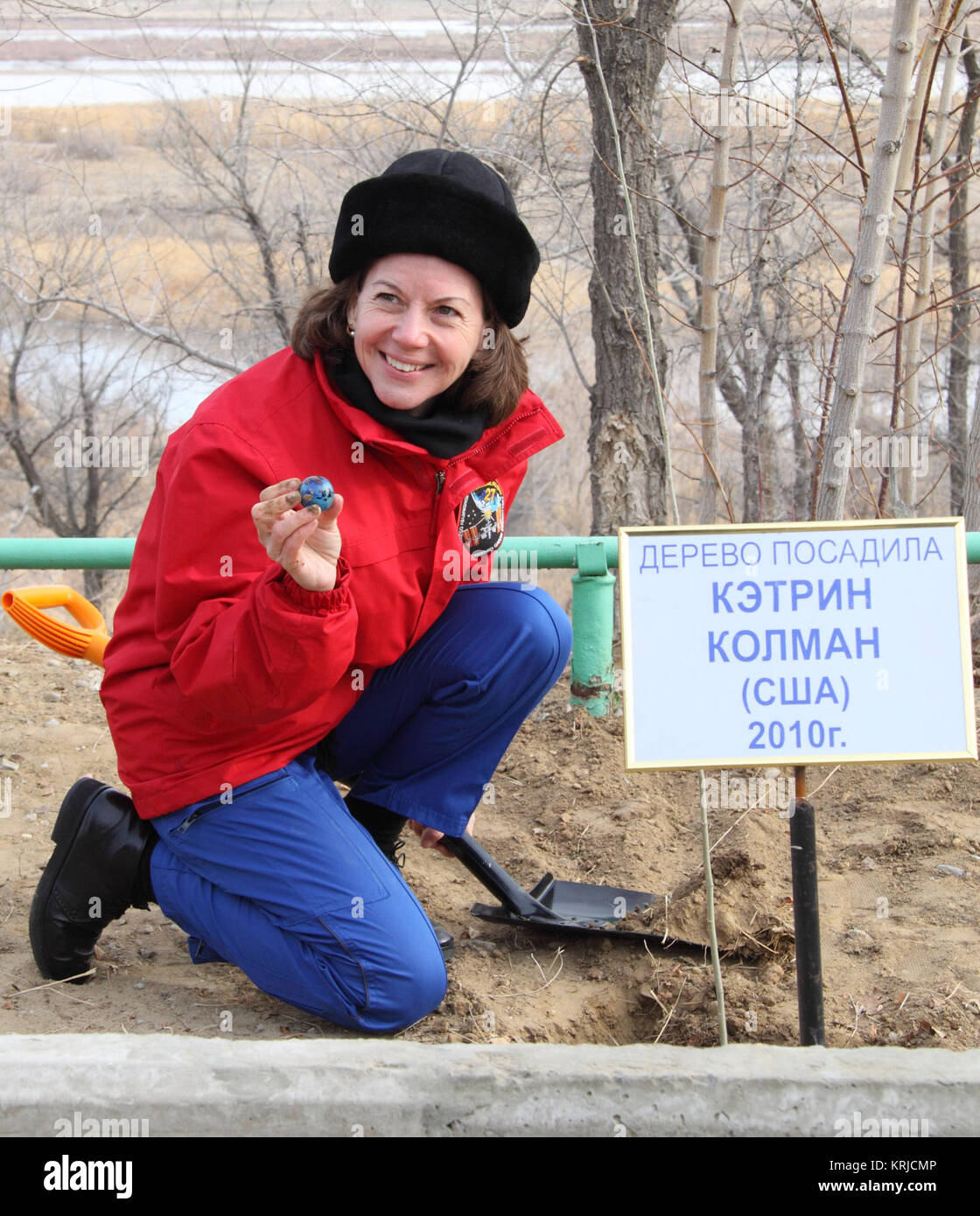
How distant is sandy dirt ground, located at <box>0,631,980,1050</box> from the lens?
2.20 meters

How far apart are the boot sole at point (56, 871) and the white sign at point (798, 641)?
3.82 ft

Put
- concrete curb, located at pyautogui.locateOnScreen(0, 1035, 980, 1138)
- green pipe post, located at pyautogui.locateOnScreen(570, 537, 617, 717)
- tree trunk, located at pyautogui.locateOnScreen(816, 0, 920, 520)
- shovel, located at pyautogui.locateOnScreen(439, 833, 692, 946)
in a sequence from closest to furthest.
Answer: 1. concrete curb, located at pyautogui.locateOnScreen(0, 1035, 980, 1138)
2. shovel, located at pyautogui.locateOnScreen(439, 833, 692, 946)
3. tree trunk, located at pyautogui.locateOnScreen(816, 0, 920, 520)
4. green pipe post, located at pyautogui.locateOnScreen(570, 537, 617, 717)

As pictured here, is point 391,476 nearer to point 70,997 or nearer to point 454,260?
point 454,260

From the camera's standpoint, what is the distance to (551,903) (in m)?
2.70

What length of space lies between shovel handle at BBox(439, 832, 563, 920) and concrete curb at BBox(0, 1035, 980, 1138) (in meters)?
0.94

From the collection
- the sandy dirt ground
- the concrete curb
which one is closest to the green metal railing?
the sandy dirt ground

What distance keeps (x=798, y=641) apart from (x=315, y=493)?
32.4 inches

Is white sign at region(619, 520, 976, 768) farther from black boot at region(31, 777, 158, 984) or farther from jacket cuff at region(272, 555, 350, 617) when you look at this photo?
black boot at region(31, 777, 158, 984)

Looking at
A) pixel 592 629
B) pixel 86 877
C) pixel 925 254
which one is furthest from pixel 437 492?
pixel 925 254

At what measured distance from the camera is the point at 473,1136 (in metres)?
1.61

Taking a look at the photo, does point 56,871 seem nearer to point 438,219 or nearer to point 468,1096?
point 468,1096

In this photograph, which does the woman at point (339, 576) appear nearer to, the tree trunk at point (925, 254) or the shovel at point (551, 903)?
the shovel at point (551, 903)
